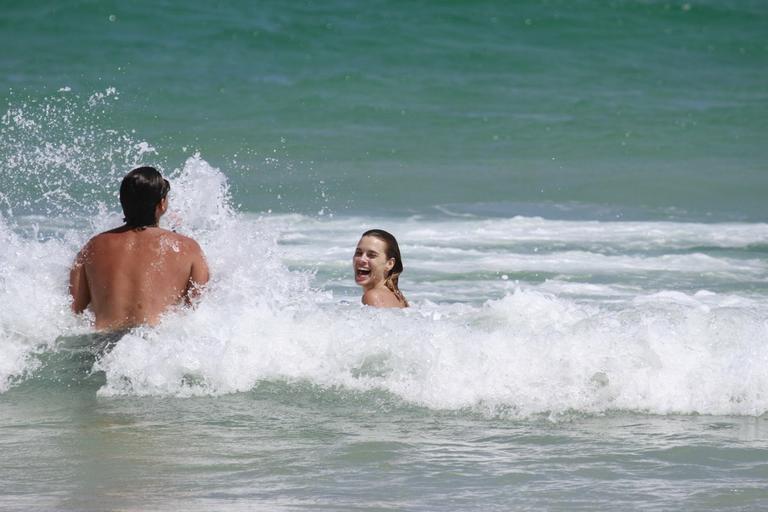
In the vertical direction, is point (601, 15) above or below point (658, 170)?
above

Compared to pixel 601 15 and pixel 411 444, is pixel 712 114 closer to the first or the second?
pixel 601 15

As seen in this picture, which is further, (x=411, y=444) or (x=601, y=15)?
(x=601, y=15)

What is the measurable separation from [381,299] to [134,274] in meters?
1.57

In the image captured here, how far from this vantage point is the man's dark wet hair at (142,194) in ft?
20.8

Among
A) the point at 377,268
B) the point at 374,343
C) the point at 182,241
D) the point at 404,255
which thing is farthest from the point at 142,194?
the point at 404,255

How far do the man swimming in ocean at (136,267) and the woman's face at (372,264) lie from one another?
127 cm

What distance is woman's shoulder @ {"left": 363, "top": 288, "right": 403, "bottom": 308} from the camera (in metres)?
7.57

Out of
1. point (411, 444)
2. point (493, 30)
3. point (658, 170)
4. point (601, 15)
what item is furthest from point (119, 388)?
point (601, 15)

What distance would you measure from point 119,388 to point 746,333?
2892 mm

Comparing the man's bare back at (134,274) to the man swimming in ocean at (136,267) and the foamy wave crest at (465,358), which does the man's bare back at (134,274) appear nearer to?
the man swimming in ocean at (136,267)

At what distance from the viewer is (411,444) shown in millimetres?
5527

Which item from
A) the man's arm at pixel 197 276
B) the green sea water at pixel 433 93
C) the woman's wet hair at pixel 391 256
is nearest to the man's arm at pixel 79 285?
the man's arm at pixel 197 276

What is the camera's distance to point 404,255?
37.1ft

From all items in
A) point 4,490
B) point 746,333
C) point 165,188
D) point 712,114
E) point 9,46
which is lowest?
point 4,490
